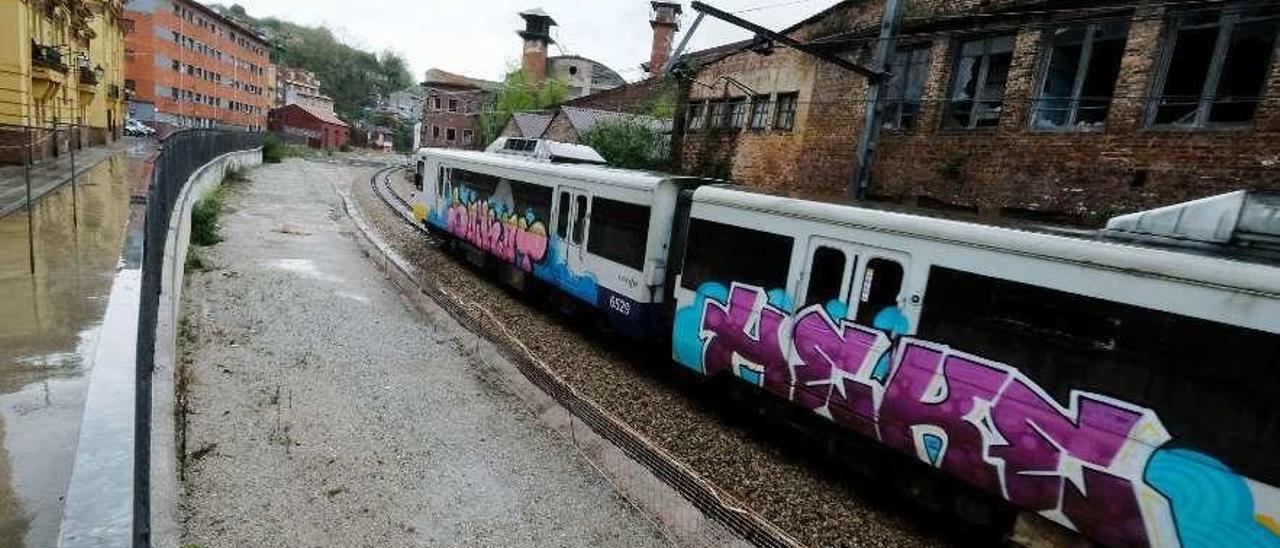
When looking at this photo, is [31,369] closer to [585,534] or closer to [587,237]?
[585,534]

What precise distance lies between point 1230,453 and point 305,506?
645 cm

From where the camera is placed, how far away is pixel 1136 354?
4512 millimetres

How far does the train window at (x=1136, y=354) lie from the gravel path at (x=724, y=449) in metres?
1.88

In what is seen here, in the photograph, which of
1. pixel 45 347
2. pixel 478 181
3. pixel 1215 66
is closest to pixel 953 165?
pixel 1215 66

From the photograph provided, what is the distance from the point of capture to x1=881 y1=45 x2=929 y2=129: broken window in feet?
45.4

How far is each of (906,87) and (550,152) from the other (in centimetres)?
783

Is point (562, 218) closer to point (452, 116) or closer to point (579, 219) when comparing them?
point (579, 219)

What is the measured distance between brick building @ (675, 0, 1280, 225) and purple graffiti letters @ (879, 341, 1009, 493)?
2.60 metres

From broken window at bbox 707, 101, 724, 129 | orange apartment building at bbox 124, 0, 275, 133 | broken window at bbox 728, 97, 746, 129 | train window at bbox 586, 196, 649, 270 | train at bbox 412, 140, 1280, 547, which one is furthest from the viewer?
orange apartment building at bbox 124, 0, 275, 133

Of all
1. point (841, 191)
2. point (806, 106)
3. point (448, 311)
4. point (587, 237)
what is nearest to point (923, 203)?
point (841, 191)

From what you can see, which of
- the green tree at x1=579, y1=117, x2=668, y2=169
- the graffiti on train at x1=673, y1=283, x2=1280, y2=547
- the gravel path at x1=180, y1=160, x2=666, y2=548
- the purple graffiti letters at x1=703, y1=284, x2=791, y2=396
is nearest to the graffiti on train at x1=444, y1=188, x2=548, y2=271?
the gravel path at x1=180, y1=160, x2=666, y2=548

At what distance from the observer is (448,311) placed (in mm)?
10992

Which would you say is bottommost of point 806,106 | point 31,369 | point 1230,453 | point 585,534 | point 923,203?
point 585,534

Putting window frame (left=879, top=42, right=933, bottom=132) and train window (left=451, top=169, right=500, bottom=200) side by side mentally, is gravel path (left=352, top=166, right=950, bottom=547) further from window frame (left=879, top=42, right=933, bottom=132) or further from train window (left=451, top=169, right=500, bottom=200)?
window frame (left=879, top=42, right=933, bottom=132)
